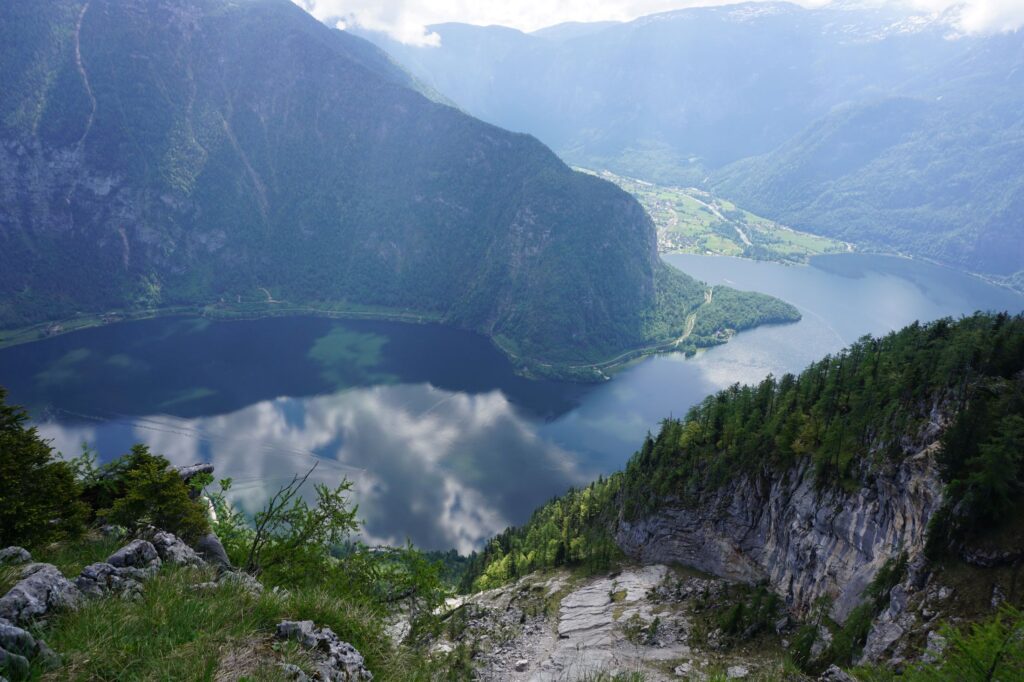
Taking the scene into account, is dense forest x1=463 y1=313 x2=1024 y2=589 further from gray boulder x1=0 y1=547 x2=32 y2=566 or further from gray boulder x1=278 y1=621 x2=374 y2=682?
gray boulder x1=0 y1=547 x2=32 y2=566

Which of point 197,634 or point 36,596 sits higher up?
point 36,596

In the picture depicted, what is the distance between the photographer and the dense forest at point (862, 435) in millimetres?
24016

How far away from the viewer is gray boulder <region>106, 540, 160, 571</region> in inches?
427

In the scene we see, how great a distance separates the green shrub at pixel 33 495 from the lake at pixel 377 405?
76.7 meters

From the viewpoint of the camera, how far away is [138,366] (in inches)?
5768

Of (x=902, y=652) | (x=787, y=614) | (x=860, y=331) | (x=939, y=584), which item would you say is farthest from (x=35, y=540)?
(x=860, y=331)

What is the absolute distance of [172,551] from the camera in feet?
40.1

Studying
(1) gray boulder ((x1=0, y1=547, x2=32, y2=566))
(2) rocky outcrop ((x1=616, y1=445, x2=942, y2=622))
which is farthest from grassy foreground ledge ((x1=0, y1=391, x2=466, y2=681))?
(2) rocky outcrop ((x1=616, y1=445, x2=942, y2=622))

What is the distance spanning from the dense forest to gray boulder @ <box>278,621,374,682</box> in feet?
81.3

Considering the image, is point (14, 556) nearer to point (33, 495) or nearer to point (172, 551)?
point (172, 551)

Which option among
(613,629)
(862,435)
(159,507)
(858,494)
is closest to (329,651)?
(159,507)

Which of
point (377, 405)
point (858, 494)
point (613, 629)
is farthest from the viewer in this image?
point (377, 405)

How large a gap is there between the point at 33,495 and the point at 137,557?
715 centimetres

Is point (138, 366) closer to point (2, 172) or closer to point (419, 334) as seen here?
point (419, 334)
